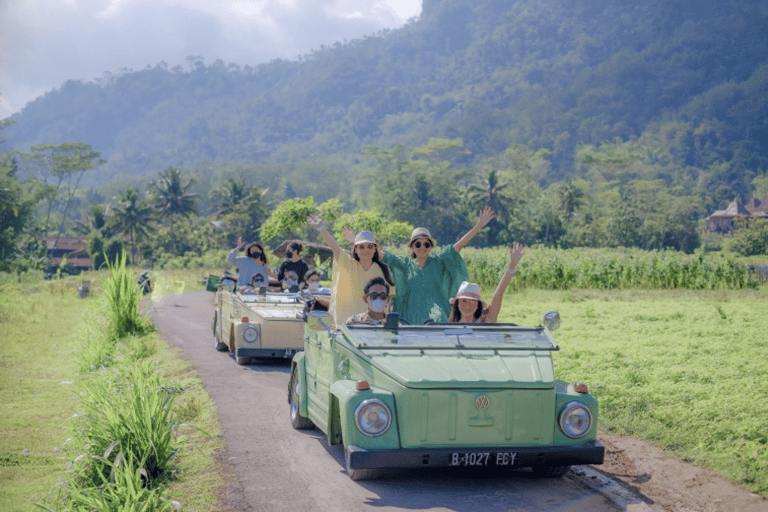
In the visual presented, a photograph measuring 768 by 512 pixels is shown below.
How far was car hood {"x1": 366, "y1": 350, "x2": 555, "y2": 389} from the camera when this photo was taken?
6.33 m

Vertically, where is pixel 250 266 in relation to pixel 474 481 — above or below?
above

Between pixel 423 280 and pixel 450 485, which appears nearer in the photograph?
pixel 450 485

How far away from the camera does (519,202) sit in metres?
90.6

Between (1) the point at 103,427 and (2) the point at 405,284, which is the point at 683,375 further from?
(1) the point at 103,427

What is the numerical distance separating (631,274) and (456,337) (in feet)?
76.2

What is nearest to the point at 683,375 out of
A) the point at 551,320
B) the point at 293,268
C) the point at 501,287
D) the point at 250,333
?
the point at 501,287

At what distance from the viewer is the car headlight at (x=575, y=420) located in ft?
21.4

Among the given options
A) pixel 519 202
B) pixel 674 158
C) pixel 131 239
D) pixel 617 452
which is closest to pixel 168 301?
pixel 617 452

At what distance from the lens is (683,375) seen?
32.9ft

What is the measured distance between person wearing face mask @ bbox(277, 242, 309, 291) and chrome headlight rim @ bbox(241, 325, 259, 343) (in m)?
2.82

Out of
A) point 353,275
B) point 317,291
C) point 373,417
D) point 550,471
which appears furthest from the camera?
point 317,291

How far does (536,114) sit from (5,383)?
576ft

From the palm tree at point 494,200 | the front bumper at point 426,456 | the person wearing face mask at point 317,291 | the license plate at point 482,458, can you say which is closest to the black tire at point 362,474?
the front bumper at point 426,456

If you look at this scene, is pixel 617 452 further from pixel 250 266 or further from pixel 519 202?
pixel 519 202
